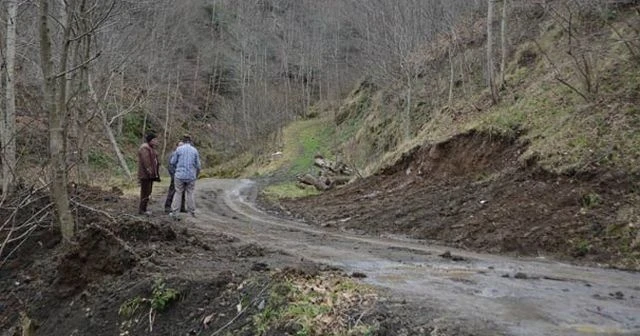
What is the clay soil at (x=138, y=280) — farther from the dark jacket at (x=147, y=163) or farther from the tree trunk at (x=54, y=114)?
the dark jacket at (x=147, y=163)

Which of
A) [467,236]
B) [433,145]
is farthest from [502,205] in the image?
[433,145]

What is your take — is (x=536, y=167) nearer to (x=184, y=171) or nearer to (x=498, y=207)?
(x=498, y=207)

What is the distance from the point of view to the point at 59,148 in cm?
860

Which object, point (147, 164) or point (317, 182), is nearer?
point (147, 164)

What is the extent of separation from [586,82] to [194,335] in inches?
499

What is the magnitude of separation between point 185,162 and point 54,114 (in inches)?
231

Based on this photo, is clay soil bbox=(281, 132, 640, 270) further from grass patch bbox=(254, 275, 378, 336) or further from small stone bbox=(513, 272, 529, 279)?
grass patch bbox=(254, 275, 378, 336)

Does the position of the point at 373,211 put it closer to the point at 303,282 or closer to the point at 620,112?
the point at 620,112

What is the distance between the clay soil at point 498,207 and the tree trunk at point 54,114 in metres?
7.16

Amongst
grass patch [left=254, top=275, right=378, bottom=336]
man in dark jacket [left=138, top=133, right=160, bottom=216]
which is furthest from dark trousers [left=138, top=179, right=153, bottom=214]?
grass patch [left=254, top=275, right=378, bottom=336]

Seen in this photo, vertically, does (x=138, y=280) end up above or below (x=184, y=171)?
below

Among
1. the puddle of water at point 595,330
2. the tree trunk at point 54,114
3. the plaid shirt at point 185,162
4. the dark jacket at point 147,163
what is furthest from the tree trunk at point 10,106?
the puddle of water at point 595,330

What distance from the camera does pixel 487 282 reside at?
7438mm


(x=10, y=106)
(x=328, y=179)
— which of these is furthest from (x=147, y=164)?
(x=328, y=179)
